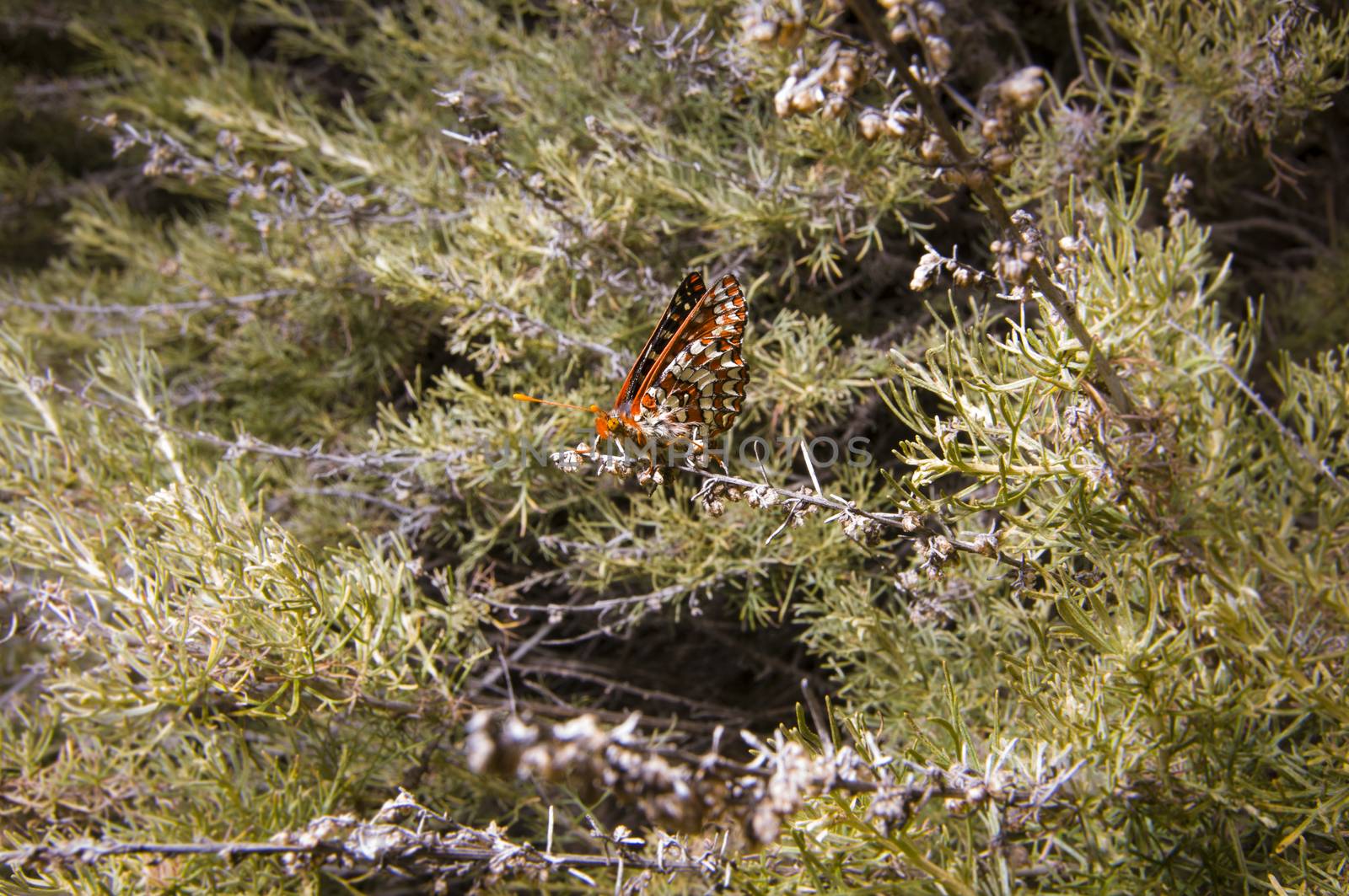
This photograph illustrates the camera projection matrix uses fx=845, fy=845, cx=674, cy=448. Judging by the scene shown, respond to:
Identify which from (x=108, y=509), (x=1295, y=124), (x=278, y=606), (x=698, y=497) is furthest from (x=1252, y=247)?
(x=108, y=509)

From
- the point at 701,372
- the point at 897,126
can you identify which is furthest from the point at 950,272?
the point at 701,372

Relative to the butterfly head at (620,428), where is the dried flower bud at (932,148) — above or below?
above

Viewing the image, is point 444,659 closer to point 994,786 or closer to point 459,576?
point 459,576

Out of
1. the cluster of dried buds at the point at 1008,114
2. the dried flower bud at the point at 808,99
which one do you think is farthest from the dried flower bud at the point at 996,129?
the dried flower bud at the point at 808,99

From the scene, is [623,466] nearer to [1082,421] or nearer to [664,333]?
[664,333]

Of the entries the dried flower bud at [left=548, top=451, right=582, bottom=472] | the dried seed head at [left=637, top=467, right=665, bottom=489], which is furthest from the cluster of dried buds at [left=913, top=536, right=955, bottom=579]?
the dried flower bud at [left=548, top=451, right=582, bottom=472]

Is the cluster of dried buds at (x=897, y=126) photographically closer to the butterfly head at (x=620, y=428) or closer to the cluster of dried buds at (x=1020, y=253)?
the cluster of dried buds at (x=1020, y=253)
